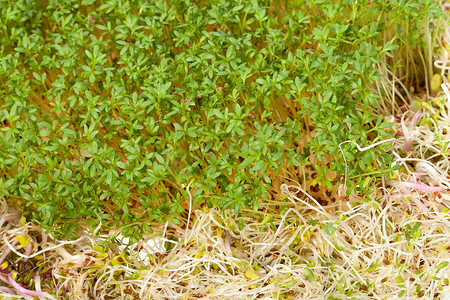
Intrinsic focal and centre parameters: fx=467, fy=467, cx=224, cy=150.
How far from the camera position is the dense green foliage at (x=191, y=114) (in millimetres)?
1792

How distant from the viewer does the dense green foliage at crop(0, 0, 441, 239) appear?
179 centimetres

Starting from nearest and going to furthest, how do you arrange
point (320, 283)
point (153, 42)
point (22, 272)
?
1. point (320, 283)
2. point (22, 272)
3. point (153, 42)

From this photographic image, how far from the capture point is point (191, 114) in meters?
1.92

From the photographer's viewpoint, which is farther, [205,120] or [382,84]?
[382,84]

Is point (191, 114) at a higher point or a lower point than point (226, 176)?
higher

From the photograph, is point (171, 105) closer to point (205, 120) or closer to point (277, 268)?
point (205, 120)

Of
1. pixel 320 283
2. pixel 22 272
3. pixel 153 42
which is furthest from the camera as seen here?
pixel 153 42

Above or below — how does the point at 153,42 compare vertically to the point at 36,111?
above

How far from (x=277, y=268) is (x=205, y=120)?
→ 0.69 meters

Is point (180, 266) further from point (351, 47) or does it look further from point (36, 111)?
point (351, 47)

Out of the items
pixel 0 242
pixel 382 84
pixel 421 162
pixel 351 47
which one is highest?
pixel 351 47

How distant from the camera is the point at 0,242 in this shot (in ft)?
6.71

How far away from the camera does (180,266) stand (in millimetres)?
1936

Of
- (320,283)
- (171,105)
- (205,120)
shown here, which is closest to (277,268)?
(320,283)
